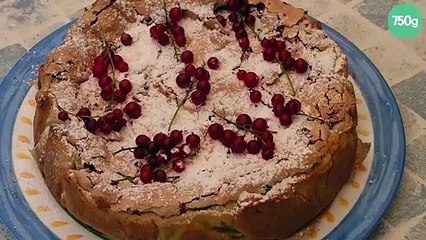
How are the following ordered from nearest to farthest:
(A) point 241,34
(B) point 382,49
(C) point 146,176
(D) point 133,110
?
(C) point 146,176
(D) point 133,110
(A) point 241,34
(B) point 382,49

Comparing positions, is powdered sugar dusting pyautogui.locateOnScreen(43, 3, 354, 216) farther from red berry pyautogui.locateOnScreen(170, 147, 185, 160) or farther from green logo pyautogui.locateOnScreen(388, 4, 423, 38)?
green logo pyautogui.locateOnScreen(388, 4, 423, 38)

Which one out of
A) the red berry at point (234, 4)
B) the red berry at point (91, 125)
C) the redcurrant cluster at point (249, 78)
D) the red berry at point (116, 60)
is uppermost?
the red berry at point (234, 4)

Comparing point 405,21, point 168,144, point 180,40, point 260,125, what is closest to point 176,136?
point 168,144

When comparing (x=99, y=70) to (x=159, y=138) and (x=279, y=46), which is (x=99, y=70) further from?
(x=279, y=46)

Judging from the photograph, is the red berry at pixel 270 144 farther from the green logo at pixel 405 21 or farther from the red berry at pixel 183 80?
the green logo at pixel 405 21

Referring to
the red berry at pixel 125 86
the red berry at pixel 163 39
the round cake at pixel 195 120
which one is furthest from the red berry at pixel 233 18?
the red berry at pixel 125 86

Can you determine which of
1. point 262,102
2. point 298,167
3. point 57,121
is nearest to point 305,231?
point 298,167

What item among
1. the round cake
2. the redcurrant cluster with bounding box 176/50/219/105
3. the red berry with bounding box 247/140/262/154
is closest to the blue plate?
the round cake
